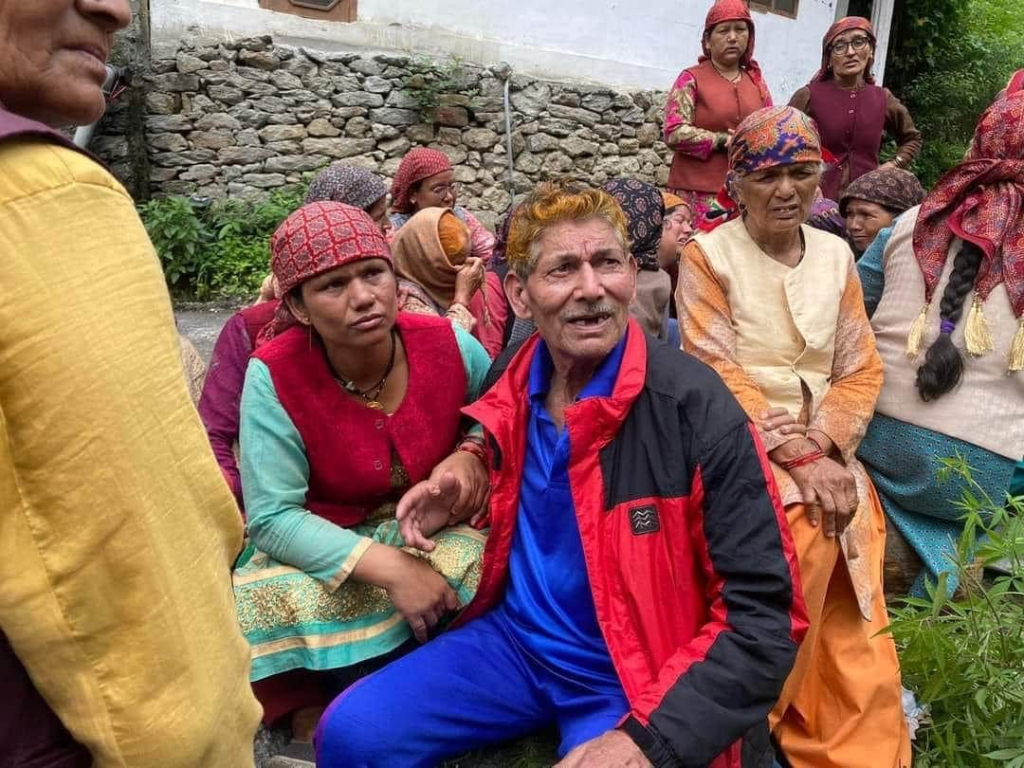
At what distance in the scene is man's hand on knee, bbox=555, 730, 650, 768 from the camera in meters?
1.55

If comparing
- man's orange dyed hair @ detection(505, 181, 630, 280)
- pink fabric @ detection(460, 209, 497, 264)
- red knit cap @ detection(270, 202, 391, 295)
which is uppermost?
man's orange dyed hair @ detection(505, 181, 630, 280)

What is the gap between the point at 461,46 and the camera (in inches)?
329

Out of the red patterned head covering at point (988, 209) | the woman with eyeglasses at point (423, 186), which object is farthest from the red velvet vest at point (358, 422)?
the woman with eyeglasses at point (423, 186)

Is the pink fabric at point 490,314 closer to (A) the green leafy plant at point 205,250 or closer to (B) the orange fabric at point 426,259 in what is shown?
(B) the orange fabric at point 426,259

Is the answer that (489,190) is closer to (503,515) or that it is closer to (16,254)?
(503,515)

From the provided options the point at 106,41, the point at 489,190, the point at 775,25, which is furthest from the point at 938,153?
the point at 106,41

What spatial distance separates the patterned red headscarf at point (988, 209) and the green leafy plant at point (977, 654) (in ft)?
2.47

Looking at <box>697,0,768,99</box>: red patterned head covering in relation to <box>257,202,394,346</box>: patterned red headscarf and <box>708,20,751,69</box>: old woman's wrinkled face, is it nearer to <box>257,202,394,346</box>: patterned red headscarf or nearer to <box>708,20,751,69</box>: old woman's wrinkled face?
<box>708,20,751,69</box>: old woman's wrinkled face

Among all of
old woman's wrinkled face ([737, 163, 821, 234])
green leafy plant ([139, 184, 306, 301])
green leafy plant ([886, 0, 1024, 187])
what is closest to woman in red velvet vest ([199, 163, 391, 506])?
old woman's wrinkled face ([737, 163, 821, 234])

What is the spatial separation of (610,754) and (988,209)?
2.06 m

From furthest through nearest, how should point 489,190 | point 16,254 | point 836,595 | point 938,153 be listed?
1. point 938,153
2. point 489,190
3. point 836,595
4. point 16,254

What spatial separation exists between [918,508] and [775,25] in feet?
28.7

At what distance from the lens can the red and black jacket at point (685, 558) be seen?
161cm

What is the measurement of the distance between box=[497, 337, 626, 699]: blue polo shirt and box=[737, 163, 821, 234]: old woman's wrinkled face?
0.94 metres
